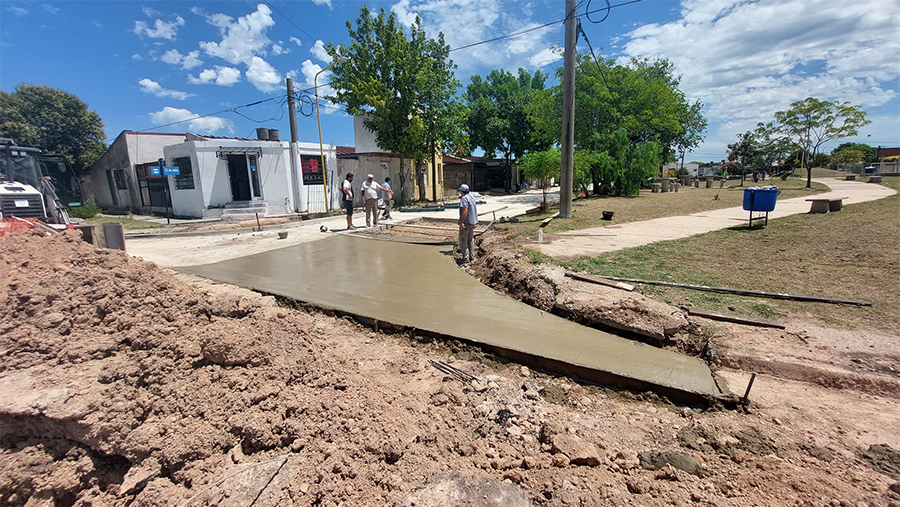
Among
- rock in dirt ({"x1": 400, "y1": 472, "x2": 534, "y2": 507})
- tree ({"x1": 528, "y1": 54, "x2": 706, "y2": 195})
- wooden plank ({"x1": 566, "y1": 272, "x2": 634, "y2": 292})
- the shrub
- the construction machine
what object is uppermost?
tree ({"x1": 528, "y1": 54, "x2": 706, "y2": 195})

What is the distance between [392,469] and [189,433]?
1.44 metres

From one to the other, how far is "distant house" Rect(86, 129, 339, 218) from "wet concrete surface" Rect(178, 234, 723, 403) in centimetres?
1020

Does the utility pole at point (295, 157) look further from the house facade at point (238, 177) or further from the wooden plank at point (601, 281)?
the wooden plank at point (601, 281)

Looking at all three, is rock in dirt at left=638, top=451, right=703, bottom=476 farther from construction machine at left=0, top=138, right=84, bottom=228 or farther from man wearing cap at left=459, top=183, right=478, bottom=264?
construction machine at left=0, top=138, right=84, bottom=228

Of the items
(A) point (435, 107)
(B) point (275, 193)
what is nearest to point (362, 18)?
(A) point (435, 107)

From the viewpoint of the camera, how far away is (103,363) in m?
3.02

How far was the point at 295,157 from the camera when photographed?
18.0 meters

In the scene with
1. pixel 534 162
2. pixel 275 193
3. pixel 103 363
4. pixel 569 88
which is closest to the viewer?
pixel 103 363

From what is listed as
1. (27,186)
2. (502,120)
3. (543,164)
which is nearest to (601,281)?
(543,164)

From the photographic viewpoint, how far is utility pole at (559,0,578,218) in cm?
1092

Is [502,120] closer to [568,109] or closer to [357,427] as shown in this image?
[568,109]

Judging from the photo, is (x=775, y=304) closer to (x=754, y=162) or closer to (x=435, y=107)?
(x=435, y=107)

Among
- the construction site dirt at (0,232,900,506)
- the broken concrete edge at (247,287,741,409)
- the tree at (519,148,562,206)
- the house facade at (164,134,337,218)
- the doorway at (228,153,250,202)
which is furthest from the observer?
the doorway at (228,153,250,202)

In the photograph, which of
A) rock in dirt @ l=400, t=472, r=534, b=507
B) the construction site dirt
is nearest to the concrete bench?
the construction site dirt
